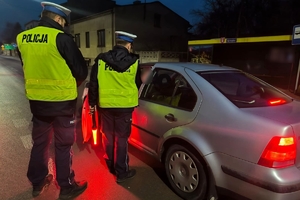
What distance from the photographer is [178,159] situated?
105 inches

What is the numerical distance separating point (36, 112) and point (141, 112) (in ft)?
4.32

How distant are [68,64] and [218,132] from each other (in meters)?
1.55

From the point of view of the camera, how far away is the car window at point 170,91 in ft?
8.86

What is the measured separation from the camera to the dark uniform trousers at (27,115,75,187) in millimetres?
2422

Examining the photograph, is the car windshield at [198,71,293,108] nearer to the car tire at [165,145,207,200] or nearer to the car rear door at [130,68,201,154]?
the car rear door at [130,68,201,154]

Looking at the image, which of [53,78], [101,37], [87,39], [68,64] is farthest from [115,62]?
[87,39]

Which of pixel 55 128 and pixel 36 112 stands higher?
pixel 36 112

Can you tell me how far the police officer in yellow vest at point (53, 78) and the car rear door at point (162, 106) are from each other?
3.26 ft

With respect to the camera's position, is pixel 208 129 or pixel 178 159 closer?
pixel 208 129

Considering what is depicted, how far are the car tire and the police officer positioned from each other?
0.60 meters

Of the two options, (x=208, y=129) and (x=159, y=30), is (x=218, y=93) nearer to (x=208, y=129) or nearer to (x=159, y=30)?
(x=208, y=129)

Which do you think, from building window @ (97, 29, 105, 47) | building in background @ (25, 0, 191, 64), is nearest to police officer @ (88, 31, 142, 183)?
building in background @ (25, 0, 191, 64)

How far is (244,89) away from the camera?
293 centimetres

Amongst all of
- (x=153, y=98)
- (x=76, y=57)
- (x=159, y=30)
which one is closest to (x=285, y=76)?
(x=153, y=98)
